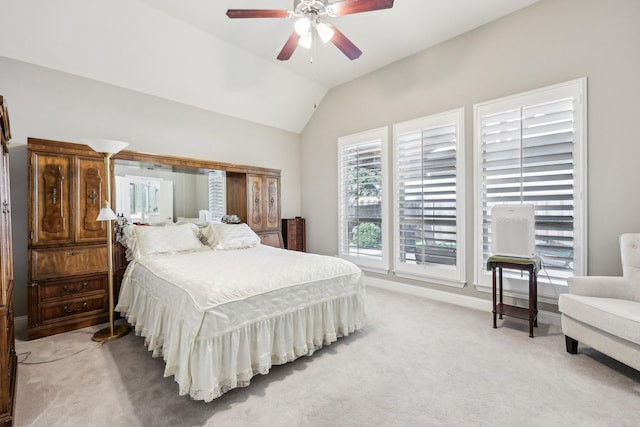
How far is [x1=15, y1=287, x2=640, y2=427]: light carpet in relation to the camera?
1659 millimetres

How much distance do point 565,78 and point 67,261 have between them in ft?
17.4

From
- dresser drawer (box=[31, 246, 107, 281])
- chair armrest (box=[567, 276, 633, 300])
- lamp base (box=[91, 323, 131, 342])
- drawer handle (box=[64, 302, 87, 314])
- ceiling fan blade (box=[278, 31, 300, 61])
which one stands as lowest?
lamp base (box=[91, 323, 131, 342])

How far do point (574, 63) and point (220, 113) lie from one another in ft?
14.5

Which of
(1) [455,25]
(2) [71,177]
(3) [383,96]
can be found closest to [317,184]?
(3) [383,96]

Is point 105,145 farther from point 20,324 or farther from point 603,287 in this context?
point 603,287

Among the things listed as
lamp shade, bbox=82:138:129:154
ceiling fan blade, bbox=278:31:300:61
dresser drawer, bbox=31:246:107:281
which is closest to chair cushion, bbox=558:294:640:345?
ceiling fan blade, bbox=278:31:300:61

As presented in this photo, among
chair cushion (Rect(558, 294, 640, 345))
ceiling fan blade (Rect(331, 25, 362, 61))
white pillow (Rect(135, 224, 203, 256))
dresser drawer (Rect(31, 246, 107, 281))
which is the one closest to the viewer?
chair cushion (Rect(558, 294, 640, 345))

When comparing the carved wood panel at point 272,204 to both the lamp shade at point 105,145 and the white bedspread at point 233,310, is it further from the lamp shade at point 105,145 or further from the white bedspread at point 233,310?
the lamp shade at point 105,145

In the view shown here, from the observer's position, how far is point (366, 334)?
2.76 metres

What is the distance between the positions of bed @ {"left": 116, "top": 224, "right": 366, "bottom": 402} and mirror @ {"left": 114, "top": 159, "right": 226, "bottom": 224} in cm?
45

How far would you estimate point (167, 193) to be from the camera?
3.85 metres

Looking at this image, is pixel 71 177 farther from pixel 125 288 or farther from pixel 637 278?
pixel 637 278

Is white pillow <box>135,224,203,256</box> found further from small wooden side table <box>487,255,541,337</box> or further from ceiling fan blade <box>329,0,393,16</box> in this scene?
small wooden side table <box>487,255,541,337</box>

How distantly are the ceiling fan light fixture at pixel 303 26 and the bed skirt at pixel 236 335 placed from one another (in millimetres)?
2140
